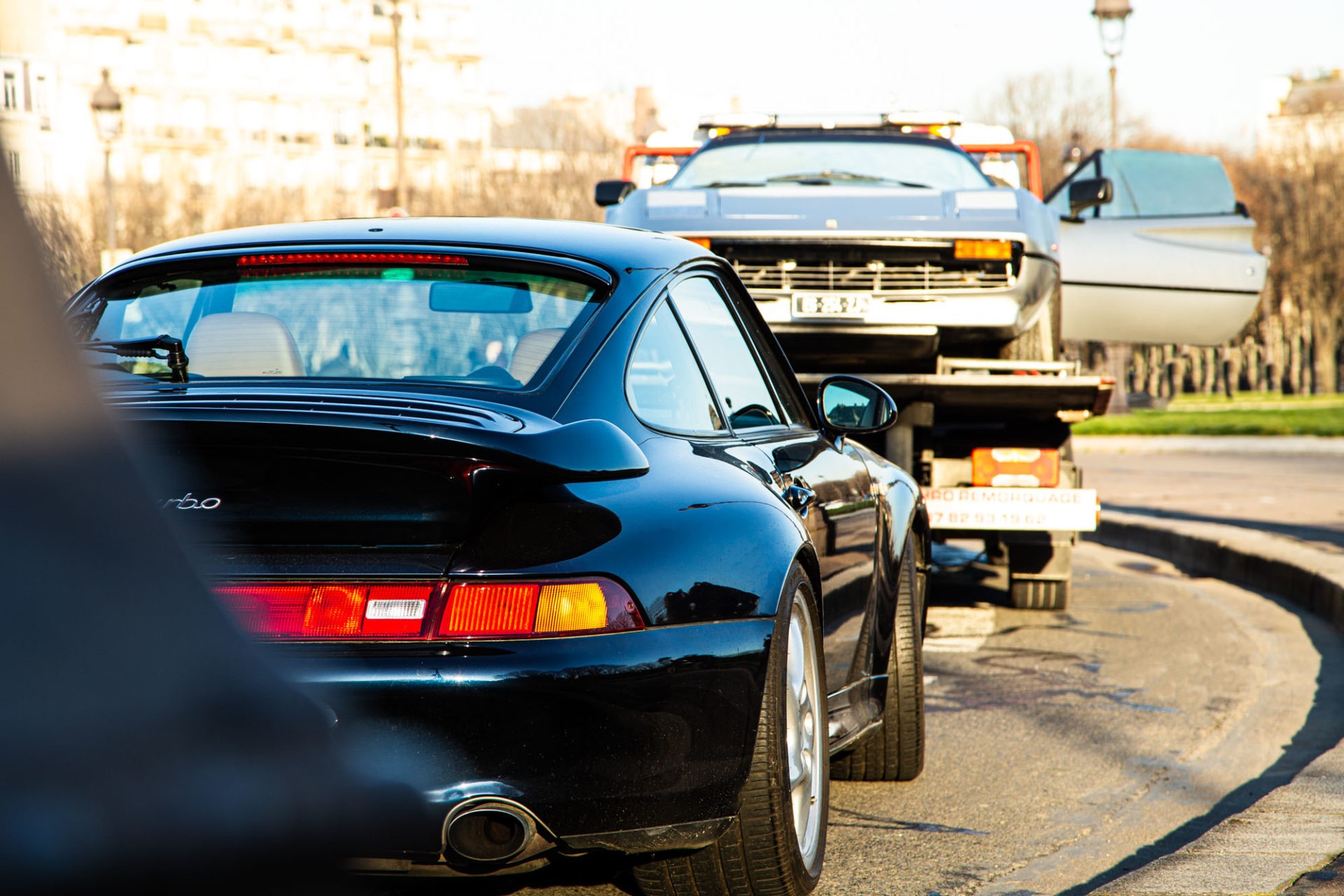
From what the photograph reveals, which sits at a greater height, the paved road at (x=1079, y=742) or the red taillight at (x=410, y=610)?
the red taillight at (x=410, y=610)

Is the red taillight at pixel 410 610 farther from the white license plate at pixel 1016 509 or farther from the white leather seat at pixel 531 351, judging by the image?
the white license plate at pixel 1016 509

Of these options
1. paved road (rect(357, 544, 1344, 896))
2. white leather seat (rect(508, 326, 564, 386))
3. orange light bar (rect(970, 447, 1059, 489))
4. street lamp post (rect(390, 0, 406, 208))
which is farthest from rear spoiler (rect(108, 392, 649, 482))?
street lamp post (rect(390, 0, 406, 208))

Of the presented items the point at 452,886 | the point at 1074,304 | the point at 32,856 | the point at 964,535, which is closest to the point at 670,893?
the point at 452,886

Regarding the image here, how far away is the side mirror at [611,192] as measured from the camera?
1035cm

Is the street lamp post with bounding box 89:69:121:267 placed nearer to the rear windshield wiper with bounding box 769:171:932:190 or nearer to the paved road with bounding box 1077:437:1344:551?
the rear windshield wiper with bounding box 769:171:932:190

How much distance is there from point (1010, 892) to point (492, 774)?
1.77 metres

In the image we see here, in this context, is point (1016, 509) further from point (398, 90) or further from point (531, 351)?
point (398, 90)

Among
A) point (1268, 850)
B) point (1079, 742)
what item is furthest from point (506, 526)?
point (1079, 742)

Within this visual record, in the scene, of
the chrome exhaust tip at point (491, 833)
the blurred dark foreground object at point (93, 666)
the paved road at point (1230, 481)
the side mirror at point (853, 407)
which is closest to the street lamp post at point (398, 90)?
the paved road at point (1230, 481)

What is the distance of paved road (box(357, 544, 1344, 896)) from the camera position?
14.3 feet

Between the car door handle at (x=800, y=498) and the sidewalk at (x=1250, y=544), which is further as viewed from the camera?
the car door handle at (x=800, y=498)

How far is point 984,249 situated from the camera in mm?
8805

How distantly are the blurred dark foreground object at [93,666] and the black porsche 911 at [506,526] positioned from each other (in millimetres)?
1555

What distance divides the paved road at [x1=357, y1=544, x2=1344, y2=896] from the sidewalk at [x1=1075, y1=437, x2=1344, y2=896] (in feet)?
1.01
